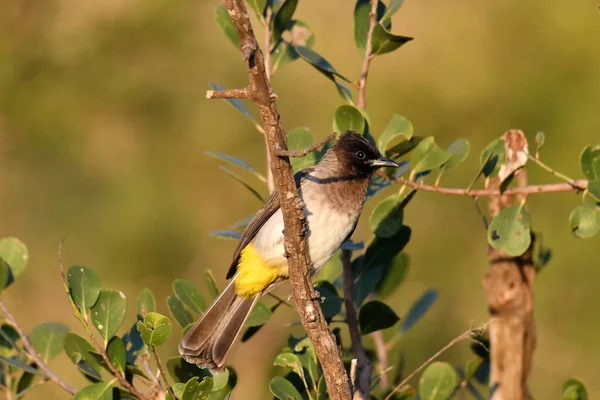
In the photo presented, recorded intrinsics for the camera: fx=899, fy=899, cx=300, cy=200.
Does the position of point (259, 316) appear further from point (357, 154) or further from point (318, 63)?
point (318, 63)

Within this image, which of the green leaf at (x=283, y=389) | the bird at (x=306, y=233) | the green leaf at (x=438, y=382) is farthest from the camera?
the bird at (x=306, y=233)

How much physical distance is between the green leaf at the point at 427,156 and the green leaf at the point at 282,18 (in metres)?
0.63

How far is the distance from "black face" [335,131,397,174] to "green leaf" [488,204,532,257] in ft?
1.41

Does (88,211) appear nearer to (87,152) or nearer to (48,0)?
(87,152)

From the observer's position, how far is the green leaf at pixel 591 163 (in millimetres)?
2656

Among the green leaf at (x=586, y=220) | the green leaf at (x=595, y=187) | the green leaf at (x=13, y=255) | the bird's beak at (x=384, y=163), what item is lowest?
the green leaf at (x=13, y=255)

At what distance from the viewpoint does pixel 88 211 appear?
6.18 m

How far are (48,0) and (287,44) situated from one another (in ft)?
13.6

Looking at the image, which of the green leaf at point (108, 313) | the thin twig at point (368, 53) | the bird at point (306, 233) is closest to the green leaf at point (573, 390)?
the bird at point (306, 233)

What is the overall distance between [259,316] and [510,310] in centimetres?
85

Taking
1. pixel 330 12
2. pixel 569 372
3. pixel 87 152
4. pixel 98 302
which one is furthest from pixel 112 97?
pixel 98 302

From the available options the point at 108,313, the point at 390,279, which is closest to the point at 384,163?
the point at 390,279

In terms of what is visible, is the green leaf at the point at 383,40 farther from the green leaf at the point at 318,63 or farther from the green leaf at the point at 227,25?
the green leaf at the point at 227,25

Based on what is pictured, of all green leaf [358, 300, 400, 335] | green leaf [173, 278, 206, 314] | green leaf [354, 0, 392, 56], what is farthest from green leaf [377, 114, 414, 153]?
green leaf [173, 278, 206, 314]
